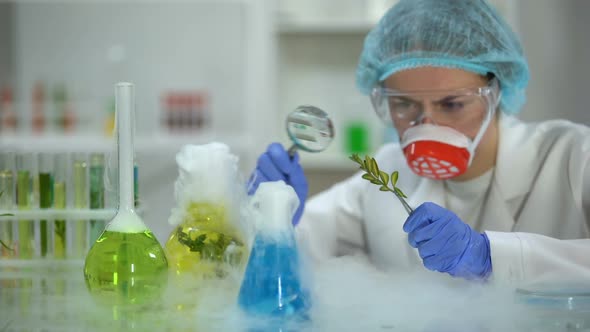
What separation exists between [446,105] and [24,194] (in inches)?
29.9

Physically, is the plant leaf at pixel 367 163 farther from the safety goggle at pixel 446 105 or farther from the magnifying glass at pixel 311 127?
the safety goggle at pixel 446 105

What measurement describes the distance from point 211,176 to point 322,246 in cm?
58

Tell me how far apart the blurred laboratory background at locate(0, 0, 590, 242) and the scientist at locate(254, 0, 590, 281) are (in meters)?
1.46

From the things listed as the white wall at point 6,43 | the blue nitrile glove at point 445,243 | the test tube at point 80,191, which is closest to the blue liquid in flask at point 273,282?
the blue nitrile glove at point 445,243

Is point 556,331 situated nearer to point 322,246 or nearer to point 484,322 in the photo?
point 484,322

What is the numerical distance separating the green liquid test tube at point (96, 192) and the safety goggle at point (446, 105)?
58 centimetres

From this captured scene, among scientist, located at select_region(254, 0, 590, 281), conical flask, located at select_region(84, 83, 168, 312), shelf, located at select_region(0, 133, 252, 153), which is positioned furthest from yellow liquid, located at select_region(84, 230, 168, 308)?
shelf, located at select_region(0, 133, 252, 153)

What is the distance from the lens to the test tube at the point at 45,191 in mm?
1045

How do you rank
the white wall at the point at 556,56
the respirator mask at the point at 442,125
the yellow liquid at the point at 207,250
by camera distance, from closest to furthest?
the yellow liquid at the point at 207,250, the respirator mask at the point at 442,125, the white wall at the point at 556,56

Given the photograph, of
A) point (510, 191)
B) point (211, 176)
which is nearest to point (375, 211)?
point (510, 191)

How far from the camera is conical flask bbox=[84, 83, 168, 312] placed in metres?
0.85

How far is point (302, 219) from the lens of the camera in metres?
1.51

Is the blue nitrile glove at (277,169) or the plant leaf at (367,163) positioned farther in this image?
the blue nitrile glove at (277,169)

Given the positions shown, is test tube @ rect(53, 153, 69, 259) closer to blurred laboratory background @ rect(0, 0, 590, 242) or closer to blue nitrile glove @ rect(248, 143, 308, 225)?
blue nitrile glove @ rect(248, 143, 308, 225)
